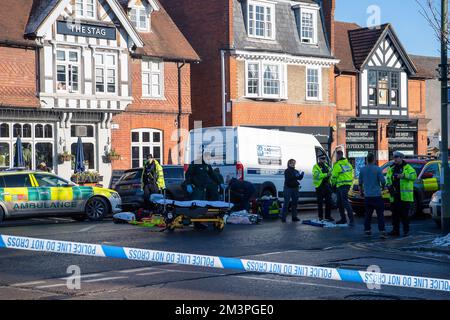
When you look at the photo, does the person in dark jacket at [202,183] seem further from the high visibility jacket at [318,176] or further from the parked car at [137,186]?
the parked car at [137,186]

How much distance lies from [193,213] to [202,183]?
1750mm

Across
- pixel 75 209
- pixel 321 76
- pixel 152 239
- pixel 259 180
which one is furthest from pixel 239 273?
pixel 321 76

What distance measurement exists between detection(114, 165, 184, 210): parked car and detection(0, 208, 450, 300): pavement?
383 cm

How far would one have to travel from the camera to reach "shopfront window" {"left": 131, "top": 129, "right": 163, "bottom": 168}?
3262 cm

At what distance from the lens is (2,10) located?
29.3 metres

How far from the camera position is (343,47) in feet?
138

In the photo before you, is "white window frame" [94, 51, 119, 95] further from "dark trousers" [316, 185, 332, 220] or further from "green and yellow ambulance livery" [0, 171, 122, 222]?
"dark trousers" [316, 185, 332, 220]

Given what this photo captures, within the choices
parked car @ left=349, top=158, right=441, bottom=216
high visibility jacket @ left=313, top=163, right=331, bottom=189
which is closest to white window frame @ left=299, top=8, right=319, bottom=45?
parked car @ left=349, top=158, right=441, bottom=216

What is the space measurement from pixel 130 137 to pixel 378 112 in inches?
632

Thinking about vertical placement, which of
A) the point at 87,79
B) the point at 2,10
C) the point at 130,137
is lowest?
the point at 130,137

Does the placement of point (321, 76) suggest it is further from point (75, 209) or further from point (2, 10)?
point (75, 209)

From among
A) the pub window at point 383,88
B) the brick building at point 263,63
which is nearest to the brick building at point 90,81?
the brick building at point 263,63

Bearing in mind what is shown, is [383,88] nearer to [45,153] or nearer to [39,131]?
[45,153]

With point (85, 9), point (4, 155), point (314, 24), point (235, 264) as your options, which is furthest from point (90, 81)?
point (235, 264)
